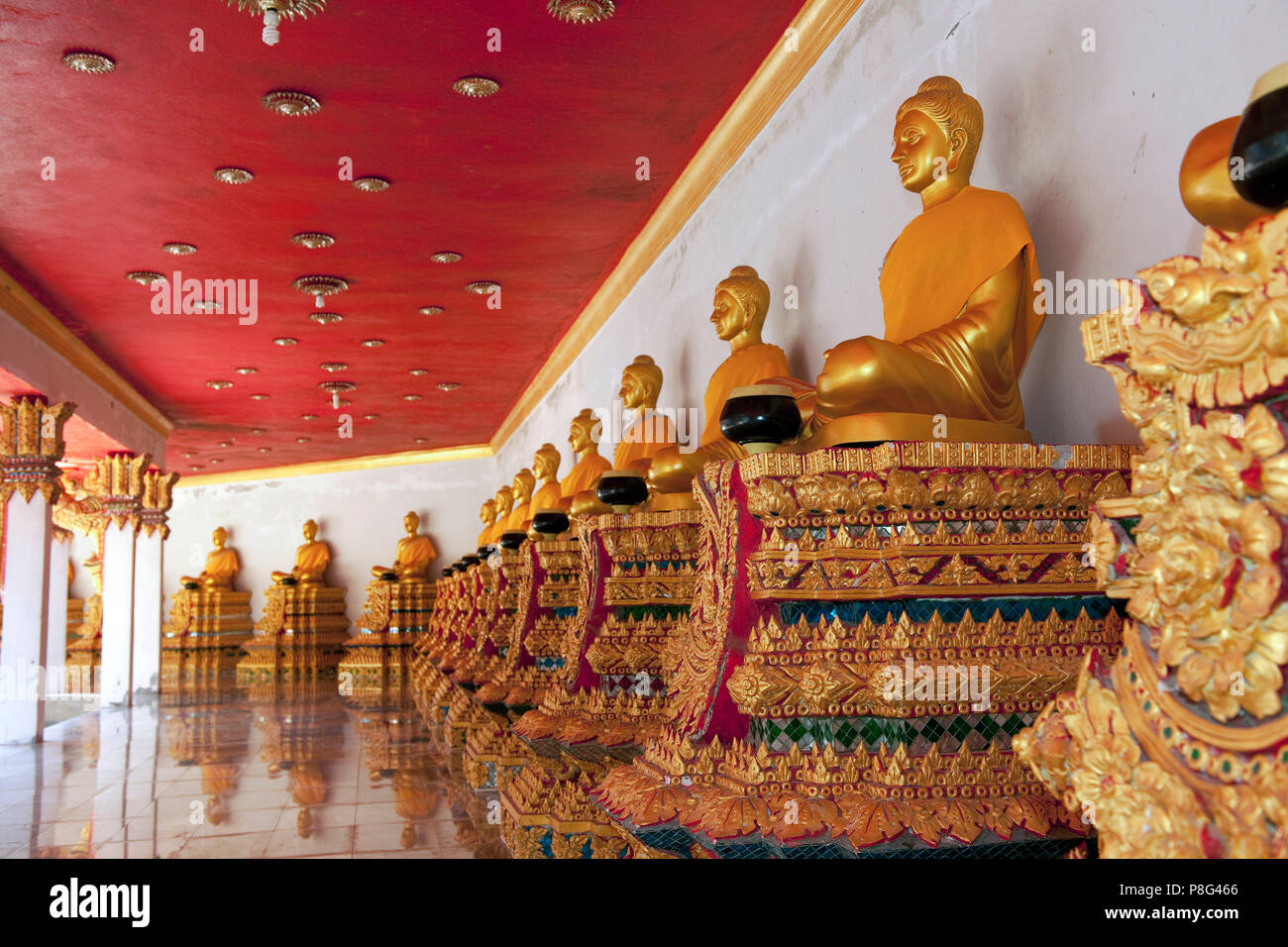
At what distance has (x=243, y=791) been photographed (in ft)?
19.3

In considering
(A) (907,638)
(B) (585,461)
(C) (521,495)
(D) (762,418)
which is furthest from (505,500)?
(A) (907,638)

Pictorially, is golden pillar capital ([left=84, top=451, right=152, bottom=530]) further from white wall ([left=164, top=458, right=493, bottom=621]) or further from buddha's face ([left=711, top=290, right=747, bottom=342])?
buddha's face ([left=711, top=290, right=747, bottom=342])

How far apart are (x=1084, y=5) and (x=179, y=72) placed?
377 centimetres

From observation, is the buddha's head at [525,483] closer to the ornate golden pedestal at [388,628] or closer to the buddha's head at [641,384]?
the buddha's head at [641,384]

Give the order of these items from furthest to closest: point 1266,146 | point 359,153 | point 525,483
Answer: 1. point 525,483
2. point 359,153
3. point 1266,146

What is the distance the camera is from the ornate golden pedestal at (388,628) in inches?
626

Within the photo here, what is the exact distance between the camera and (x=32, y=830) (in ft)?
16.1

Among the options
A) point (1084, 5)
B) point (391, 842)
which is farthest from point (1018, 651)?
point (391, 842)

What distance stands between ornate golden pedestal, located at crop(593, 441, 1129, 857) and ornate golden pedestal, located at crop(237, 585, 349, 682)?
1637cm

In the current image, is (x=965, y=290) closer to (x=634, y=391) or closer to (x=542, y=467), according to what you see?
(x=634, y=391)

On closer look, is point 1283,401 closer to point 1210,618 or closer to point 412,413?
point 1210,618

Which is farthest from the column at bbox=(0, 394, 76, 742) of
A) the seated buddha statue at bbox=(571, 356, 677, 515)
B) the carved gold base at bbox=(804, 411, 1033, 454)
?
the carved gold base at bbox=(804, 411, 1033, 454)

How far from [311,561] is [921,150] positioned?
1676cm

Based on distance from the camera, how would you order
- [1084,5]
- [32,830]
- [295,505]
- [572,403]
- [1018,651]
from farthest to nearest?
[295,505] < [572,403] < [32,830] < [1084,5] < [1018,651]
